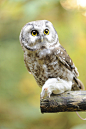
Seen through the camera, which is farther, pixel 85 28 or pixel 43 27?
pixel 85 28

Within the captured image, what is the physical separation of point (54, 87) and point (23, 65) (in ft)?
4.35

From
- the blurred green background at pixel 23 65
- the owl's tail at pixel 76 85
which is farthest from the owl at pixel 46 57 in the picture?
the blurred green background at pixel 23 65

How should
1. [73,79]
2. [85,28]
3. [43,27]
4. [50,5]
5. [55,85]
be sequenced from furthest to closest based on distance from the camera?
[85,28] → [50,5] → [73,79] → [55,85] → [43,27]

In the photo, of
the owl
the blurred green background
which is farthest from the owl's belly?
the blurred green background

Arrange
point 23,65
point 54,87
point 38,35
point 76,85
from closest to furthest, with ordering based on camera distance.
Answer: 1. point 38,35
2. point 54,87
3. point 76,85
4. point 23,65

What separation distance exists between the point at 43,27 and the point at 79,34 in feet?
4.75

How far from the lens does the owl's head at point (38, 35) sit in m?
1.10

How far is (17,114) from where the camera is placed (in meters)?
2.47

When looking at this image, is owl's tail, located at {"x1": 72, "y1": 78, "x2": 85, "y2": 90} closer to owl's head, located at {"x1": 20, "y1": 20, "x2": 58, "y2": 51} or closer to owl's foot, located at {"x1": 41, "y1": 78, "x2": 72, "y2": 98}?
owl's foot, located at {"x1": 41, "y1": 78, "x2": 72, "y2": 98}

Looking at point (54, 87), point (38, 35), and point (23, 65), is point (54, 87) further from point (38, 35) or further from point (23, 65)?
point (23, 65)

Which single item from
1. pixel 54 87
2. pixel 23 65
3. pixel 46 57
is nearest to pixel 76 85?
pixel 54 87

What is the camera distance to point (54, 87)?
1216mm

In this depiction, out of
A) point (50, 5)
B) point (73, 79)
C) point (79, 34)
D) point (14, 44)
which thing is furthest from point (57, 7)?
point (73, 79)

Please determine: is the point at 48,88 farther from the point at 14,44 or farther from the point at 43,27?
the point at 14,44
